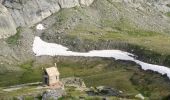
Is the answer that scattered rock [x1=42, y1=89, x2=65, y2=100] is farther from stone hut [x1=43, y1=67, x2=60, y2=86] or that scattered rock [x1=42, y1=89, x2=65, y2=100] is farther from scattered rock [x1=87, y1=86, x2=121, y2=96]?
stone hut [x1=43, y1=67, x2=60, y2=86]

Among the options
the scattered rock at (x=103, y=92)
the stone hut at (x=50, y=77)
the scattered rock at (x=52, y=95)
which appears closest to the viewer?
the scattered rock at (x=52, y=95)

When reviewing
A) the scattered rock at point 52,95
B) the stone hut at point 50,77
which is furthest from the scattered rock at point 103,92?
the scattered rock at point 52,95

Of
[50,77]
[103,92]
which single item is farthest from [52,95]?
[103,92]

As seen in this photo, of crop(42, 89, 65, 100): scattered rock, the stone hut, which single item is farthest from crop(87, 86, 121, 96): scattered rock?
crop(42, 89, 65, 100): scattered rock

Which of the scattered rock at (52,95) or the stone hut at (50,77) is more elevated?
the scattered rock at (52,95)

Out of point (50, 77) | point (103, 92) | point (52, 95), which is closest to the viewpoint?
point (52, 95)

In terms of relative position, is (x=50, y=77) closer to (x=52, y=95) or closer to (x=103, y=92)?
(x=103, y=92)

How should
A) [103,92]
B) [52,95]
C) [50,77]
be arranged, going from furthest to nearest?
[50,77] < [103,92] < [52,95]

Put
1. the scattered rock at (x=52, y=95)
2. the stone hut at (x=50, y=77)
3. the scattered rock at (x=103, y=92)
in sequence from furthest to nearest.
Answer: the stone hut at (x=50, y=77) → the scattered rock at (x=103, y=92) → the scattered rock at (x=52, y=95)

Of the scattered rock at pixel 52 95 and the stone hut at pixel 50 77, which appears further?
the stone hut at pixel 50 77

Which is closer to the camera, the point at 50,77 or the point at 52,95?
the point at 52,95

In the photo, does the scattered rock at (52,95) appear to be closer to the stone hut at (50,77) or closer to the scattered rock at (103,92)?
the scattered rock at (103,92)

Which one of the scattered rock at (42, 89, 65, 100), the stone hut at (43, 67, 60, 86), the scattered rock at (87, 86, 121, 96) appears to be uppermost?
the scattered rock at (42, 89, 65, 100)
